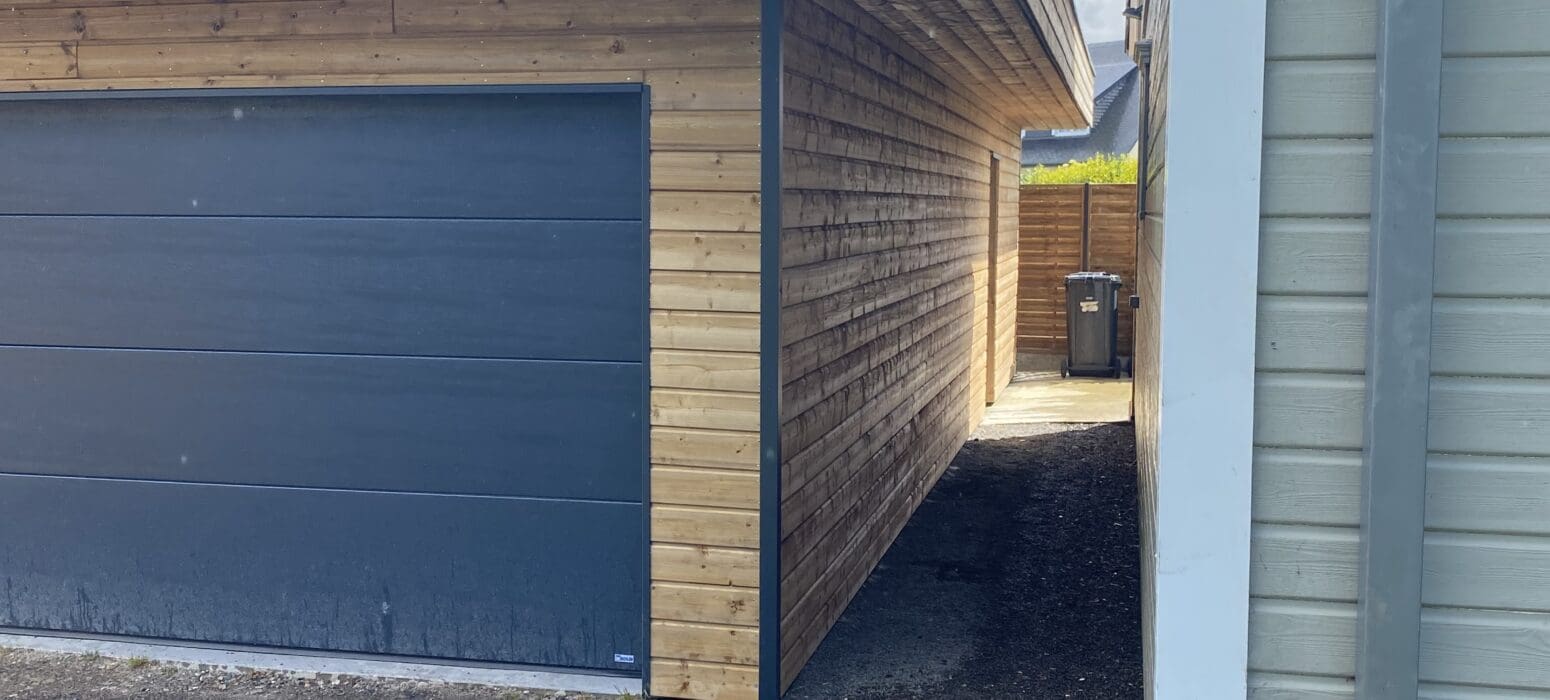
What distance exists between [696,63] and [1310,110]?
7.83 ft

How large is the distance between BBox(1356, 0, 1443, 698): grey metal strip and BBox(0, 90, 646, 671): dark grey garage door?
Answer: 2.74m

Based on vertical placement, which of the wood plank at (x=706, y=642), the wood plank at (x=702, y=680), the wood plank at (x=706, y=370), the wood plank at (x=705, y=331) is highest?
the wood plank at (x=705, y=331)

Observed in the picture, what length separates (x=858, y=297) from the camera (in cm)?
609

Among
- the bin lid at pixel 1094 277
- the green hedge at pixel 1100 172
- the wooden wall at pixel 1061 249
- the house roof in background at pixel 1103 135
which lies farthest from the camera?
the house roof in background at pixel 1103 135

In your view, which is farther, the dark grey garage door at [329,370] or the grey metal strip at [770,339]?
the dark grey garage door at [329,370]

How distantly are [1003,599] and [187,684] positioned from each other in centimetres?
329

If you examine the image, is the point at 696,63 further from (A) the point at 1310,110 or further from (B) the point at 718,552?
(A) the point at 1310,110

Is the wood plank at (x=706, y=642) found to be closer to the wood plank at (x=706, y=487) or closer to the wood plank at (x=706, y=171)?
the wood plank at (x=706, y=487)

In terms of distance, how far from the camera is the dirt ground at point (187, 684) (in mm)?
4820

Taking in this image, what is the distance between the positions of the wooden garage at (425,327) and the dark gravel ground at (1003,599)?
418 millimetres

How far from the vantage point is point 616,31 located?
4.59 m

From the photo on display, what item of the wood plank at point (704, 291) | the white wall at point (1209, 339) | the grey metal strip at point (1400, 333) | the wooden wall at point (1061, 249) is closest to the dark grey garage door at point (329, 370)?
the wood plank at point (704, 291)

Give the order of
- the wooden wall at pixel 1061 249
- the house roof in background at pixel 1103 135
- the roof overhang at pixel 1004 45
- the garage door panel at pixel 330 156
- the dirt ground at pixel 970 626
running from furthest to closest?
1. the house roof in background at pixel 1103 135
2. the wooden wall at pixel 1061 249
3. the roof overhang at pixel 1004 45
4. the dirt ground at pixel 970 626
5. the garage door panel at pixel 330 156

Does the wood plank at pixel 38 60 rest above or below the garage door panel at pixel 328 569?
above
